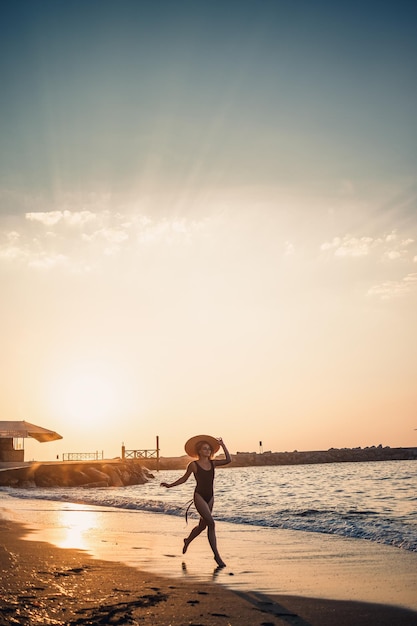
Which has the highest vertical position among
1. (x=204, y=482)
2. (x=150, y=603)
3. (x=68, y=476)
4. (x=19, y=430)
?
(x=19, y=430)

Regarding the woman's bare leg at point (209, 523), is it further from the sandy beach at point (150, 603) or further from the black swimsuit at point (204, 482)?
the sandy beach at point (150, 603)

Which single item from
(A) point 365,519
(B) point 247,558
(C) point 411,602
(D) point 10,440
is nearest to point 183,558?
(B) point 247,558

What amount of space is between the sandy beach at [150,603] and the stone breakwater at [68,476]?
35908 millimetres

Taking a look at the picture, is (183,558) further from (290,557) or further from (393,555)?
(393,555)

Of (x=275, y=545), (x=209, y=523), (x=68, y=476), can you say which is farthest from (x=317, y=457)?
(x=209, y=523)

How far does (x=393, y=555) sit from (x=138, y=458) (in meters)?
88.4

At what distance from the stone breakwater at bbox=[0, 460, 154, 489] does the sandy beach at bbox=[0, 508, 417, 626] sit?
1414 inches

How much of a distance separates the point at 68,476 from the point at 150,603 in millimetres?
44081

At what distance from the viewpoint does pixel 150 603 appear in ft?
21.6

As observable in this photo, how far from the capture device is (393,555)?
11.7 meters

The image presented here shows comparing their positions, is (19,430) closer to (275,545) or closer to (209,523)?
(275,545)

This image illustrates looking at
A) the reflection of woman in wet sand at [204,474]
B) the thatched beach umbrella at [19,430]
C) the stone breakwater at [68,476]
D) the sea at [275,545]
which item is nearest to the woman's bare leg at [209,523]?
the reflection of woman in wet sand at [204,474]

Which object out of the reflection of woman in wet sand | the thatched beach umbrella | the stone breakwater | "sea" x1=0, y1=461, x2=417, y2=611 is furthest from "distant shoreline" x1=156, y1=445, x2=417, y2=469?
the reflection of woman in wet sand

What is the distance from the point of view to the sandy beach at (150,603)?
5.91m
